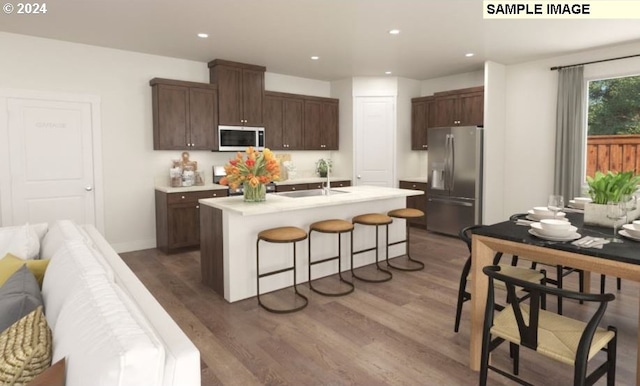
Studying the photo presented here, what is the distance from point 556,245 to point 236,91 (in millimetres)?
4896

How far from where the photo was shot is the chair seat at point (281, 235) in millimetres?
3420

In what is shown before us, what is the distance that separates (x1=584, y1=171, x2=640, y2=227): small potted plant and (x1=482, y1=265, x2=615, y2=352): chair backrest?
88 cm

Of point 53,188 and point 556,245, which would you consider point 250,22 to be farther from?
point 556,245

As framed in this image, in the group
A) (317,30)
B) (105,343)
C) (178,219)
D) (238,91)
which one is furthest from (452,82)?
(105,343)

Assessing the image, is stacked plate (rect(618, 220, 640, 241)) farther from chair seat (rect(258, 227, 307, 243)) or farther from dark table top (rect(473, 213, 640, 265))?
chair seat (rect(258, 227, 307, 243))

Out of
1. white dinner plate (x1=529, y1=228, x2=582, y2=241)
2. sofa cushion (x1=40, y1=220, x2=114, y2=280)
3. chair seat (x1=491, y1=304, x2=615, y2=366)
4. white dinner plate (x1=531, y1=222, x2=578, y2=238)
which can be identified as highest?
white dinner plate (x1=531, y1=222, x2=578, y2=238)

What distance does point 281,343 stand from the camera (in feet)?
9.41

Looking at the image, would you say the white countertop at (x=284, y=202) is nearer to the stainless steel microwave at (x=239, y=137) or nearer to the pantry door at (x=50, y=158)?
the stainless steel microwave at (x=239, y=137)

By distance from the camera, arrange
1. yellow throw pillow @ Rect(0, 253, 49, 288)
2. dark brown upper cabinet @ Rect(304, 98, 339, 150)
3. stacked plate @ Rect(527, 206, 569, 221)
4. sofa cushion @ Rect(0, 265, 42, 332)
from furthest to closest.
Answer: dark brown upper cabinet @ Rect(304, 98, 339, 150) → stacked plate @ Rect(527, 206, 569, 221) → yellow throw pillow @ Rect(0, 253, 49, 288) → sofa cushion @ Rect(0, 265, 42, 332)

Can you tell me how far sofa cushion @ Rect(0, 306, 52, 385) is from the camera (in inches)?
45.3

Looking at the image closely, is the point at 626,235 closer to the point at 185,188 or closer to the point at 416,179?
the point at 185,188

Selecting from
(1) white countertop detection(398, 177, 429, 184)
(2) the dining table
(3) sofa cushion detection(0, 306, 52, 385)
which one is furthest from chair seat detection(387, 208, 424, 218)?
(3) sofa cushion detection(0, 306, 52, 385)

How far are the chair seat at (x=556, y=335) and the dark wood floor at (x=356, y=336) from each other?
53cm

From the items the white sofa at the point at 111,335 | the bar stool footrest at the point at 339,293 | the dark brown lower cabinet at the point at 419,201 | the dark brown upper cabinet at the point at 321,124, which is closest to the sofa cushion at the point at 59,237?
the white sofa at the point at 111,335
